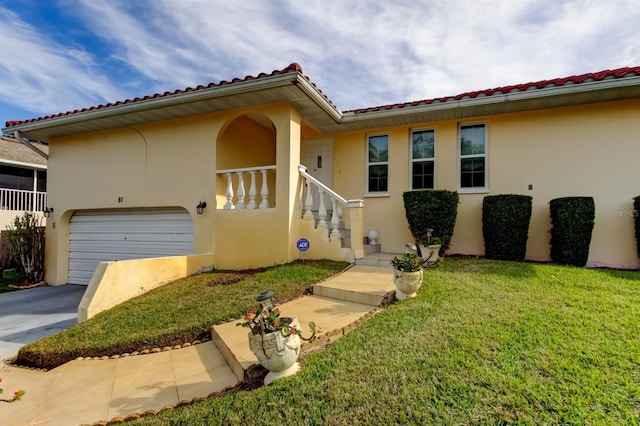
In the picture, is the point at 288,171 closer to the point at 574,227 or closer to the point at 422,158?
the point at 422,158

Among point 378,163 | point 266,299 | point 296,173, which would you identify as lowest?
point 266,299

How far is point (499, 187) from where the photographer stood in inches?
292

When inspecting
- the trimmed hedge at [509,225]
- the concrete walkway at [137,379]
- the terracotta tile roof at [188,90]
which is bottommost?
the concrete walkway at [137,379]

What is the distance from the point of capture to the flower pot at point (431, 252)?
650 centimetres

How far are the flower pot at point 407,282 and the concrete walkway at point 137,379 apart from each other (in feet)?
0.89

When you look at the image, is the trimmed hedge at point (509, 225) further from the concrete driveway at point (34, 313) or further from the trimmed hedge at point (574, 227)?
the concrete driveway at point (34, 313)

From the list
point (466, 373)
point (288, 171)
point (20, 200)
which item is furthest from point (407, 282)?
point (20, 200)

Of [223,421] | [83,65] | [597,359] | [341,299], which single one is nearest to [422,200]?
[341,299]

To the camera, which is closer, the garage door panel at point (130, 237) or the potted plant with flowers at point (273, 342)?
the potted plant with flowers at point (273, 342)

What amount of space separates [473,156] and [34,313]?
10344 millimetres

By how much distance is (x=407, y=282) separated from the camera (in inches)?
172

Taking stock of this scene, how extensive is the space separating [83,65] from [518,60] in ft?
34.5

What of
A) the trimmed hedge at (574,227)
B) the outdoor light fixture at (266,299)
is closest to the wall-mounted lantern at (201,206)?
the outdoor light fixture at (266,299)

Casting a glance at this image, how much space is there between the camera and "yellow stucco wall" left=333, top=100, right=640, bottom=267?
6543 millimetres
